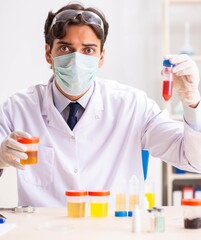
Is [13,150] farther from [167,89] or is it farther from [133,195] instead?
[167,89]

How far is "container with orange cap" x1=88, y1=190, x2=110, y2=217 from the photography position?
1.81m

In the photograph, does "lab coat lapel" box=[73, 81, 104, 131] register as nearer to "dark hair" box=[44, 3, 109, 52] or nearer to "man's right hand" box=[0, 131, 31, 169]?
"dark hair" box=[44, 3, 109, 52]

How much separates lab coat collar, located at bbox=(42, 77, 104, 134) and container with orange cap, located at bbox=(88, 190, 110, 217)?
1.60 feet

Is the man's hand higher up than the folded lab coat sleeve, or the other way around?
the man's hand

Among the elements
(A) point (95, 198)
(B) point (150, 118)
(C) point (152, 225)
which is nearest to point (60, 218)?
(A) point (95, 198)

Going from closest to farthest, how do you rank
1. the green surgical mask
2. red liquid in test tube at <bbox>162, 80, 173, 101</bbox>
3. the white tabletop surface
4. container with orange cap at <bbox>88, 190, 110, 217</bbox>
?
1. the white tabletop surface
2. container with orange cap at <bbox>88, 190, 110, 217</bbox>
3. red liquid in test tube at <bbox>162, 80, 173, 101</bbox>
4. the green surgical mask

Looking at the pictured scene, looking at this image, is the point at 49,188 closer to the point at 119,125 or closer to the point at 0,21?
the point at 119,125

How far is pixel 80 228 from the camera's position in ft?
5.29

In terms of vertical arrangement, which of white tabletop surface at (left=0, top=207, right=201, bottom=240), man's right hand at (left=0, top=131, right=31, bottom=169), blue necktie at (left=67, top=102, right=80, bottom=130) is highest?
blue necktie at (left=67, top=102, right=80, bottom=130)

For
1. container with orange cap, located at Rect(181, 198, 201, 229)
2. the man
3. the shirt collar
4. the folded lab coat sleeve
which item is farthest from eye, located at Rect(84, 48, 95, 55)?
container with orange cap, located at Rect(181, 198, 201, 229)

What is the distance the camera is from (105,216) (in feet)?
5.97

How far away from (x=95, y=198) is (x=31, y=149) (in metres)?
0.26

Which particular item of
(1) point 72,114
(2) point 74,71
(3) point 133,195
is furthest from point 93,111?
(3) point 133,195

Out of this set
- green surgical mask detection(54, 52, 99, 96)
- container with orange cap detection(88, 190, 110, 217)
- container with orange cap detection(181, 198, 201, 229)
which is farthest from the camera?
green surgical mask detection(54, 52, 99, 96)
